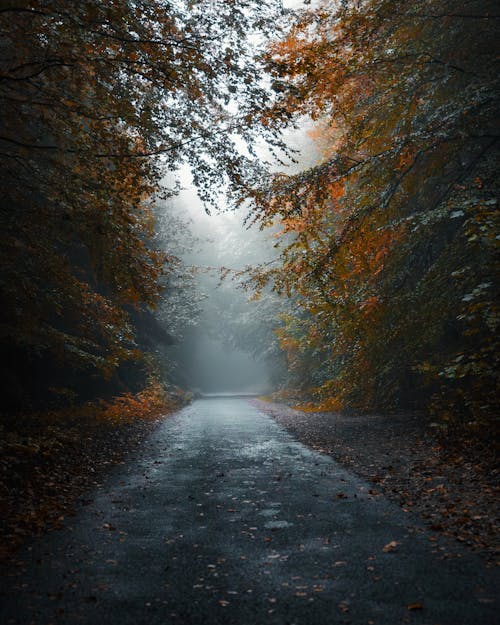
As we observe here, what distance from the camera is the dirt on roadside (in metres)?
4.61

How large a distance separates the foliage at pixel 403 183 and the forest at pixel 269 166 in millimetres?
45

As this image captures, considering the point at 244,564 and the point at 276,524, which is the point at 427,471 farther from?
the point at 244,564

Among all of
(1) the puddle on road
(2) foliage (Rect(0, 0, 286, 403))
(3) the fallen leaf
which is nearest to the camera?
(3) the fallen leaf

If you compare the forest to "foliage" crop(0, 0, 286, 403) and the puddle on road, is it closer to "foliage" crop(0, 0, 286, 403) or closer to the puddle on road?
"foliage" crop(0, 0, 286, 403)

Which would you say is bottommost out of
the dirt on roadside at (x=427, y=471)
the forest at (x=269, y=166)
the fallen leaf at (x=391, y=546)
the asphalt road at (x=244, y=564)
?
the asphalt road at (x=244, y=564)

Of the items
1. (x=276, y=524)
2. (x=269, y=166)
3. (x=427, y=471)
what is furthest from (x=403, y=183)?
(x=276, y=524)

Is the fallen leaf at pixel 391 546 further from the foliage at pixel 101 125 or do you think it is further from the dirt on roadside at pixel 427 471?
the foliage at pixel 101 125

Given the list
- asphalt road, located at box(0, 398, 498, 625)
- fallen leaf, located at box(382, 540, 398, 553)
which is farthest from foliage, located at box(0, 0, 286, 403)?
fallen leaf, located at box(382, 540, 398, 553)

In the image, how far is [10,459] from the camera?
634cm

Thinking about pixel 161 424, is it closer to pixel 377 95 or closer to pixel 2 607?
pixel 377 95

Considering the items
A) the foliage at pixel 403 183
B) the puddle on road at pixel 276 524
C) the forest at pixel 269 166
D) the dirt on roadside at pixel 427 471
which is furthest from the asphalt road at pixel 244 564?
the foliage at pixel 403 183

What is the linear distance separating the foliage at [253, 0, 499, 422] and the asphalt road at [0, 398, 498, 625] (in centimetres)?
305

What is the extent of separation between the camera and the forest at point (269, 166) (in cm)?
664

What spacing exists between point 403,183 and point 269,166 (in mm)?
2816
